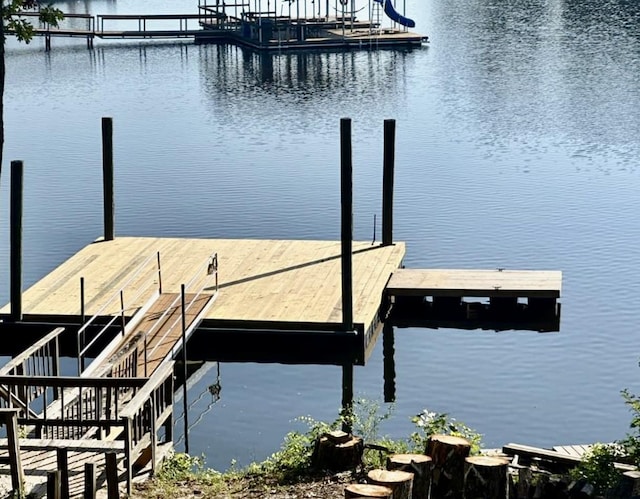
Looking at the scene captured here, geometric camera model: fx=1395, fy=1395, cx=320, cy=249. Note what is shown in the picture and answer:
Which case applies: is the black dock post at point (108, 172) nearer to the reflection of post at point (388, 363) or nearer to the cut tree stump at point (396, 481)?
the reflection of post at point (388, 363)

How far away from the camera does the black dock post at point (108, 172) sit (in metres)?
23.4

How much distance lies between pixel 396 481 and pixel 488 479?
0.84 meters

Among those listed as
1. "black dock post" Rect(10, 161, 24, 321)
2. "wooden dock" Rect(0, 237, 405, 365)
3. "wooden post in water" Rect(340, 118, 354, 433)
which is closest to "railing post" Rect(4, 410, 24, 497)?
"wooden dock" Rect(0, 237, 405, 365)

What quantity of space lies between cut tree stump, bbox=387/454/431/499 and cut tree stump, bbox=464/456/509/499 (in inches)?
12.6

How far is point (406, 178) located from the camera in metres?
32.8

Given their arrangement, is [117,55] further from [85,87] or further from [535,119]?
[535,119]

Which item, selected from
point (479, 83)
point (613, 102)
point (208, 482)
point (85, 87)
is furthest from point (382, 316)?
point (85, 87)

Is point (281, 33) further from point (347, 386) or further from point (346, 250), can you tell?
point (347, 386)

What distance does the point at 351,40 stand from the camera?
62656 millimetres

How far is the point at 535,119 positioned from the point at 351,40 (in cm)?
2298

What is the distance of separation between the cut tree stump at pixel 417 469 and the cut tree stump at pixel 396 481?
30cm

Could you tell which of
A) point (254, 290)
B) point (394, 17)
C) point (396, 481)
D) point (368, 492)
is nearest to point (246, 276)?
point (254, 290)

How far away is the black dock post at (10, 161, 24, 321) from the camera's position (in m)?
19.9

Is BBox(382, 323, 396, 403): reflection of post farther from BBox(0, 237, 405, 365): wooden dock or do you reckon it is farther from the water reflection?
the water reflection
